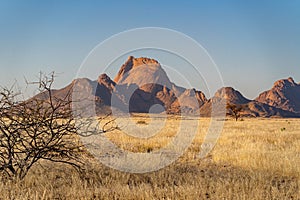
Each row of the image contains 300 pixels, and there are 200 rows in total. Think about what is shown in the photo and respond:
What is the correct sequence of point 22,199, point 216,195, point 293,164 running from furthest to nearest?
1. point 293,164
2. point 216,195
3. point 22,199

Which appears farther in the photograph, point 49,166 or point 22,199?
point 49,166

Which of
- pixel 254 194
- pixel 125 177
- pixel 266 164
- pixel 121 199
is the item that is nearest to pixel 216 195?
pixel 254 194

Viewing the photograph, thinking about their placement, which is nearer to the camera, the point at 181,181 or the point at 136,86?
the point at 181,181

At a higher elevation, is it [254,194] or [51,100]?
[51,100]

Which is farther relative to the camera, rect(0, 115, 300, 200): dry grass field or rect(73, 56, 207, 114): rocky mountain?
rect(73, 56, 207, 114): rocky mountain

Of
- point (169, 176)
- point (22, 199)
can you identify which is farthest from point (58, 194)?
point (169, 176)

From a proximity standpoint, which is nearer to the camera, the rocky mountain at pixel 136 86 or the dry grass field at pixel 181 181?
the dry grass field at pixel 181 181

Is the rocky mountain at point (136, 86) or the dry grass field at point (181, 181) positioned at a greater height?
the rocky mountain at point (136, 86)

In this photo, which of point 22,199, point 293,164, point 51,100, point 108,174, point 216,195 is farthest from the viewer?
point 293,164

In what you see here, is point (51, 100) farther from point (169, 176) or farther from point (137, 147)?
point (137, 147)

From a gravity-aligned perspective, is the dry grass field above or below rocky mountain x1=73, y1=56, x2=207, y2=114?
below

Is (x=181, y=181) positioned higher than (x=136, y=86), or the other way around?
(x=136, y=86)

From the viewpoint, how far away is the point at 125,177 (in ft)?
21.8

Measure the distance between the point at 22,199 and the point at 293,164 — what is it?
6.06 metres
